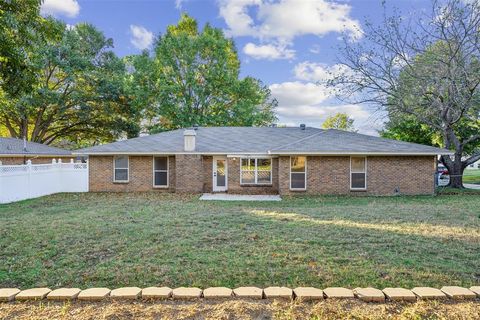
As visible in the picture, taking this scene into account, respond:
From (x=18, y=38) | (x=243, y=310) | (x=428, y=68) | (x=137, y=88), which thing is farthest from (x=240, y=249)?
(x=137, y=88)

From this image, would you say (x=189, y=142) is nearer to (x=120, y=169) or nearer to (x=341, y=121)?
(x=120, y=169)

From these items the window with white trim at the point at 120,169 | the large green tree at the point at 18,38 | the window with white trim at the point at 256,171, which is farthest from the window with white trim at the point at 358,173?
the large green tree at the point at 18,38

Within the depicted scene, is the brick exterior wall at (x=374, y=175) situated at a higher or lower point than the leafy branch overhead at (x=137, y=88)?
lower

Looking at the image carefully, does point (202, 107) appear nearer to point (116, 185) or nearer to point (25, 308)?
point (116, 185)

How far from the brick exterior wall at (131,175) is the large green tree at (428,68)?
11.4 meters

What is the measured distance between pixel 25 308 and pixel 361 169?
15038 millimetres

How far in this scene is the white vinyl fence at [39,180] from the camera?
1301 cm

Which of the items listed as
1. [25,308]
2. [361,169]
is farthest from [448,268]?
[361,169]

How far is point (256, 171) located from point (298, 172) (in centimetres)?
238

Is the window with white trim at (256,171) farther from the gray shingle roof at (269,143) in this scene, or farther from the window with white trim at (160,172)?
the window with white trim at (160,172)

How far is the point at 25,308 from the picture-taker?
3.30 metres

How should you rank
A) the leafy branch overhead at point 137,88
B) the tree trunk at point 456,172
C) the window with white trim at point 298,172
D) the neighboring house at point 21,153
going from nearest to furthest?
the window with white trim at point 298,172 < the tree trunk at point 456,172 < the neighboring house at point 21,153 < the leafy branch overhead at point 137,88

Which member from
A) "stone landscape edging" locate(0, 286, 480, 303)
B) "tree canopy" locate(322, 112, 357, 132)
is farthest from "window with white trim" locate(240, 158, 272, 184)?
"tree canopy" locate(322, 112, 357, 132)

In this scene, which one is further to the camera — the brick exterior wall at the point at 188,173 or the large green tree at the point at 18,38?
the brick exterior wall at the point at 188,173
